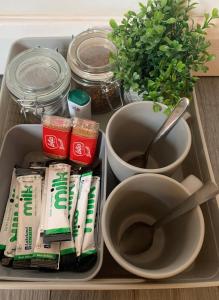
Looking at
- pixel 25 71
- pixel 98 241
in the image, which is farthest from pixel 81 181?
pixel 25 71

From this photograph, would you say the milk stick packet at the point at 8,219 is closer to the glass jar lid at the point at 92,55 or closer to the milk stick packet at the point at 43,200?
the milk stick packet at the point at 43,200

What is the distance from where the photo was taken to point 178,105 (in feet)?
1.38

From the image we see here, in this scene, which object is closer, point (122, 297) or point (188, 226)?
point (188, 226)

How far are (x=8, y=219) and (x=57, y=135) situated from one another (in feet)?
0.46

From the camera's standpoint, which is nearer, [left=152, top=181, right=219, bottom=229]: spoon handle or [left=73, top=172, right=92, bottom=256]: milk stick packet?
[left=152, top=181, right=219, bottom=229]: spoon handle

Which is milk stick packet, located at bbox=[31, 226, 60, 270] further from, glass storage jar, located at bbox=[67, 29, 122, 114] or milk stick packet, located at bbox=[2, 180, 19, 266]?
glass storage jar, located at bbox=[67, 29, 122, 114]

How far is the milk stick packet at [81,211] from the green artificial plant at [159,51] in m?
0.15

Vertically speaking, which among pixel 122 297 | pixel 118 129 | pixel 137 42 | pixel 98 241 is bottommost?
pixel 122 297

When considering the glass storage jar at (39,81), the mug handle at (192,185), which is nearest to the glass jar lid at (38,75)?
the glass storage jar at (39,81)

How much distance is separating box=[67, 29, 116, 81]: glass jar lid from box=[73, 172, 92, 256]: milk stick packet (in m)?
0.15

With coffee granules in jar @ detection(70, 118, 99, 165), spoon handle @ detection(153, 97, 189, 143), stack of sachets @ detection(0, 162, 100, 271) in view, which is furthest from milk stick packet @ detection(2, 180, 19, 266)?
spoon handle @ detection(153, 97, 189, 143)

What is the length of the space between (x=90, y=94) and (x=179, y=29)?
0.17m

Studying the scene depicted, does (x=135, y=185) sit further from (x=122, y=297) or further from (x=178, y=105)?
(x=122, y=297)

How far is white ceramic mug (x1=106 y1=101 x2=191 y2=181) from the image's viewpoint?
433 mm
